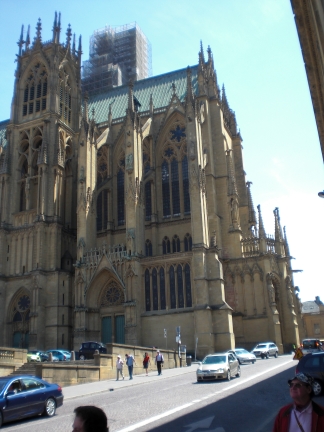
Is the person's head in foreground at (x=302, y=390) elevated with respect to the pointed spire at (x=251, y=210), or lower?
lower

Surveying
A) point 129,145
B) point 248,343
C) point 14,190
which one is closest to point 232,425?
point 248,343

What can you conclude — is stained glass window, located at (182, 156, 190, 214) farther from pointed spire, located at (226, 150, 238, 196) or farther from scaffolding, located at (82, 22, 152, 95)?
scaffolding, located at (82, 22, 152, 95)

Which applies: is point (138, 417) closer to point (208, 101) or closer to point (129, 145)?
point (129, 145)

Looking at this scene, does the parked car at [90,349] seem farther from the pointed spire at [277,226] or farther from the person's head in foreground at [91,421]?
the person's head in foreground at [91,421]

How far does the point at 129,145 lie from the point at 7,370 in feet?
69.8

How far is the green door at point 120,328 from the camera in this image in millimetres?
36906

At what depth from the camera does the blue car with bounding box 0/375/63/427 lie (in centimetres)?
1225

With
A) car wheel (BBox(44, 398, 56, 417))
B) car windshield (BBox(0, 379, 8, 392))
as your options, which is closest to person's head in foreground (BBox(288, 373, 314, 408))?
car windshield (BBox(0, 379, 8, 392))

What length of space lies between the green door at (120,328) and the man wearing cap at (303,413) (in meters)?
33.5

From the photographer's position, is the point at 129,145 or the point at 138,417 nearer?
the point at 138,417

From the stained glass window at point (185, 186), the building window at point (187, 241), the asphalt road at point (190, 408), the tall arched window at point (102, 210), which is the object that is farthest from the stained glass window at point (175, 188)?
the asphalt road at point (190, 408)

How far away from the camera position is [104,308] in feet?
124

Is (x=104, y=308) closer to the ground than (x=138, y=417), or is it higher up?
higher up

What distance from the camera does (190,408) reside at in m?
12.4
